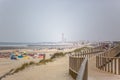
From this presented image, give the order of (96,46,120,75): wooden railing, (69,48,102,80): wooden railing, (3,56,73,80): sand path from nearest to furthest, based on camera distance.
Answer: (69,48,102,80): wooden railing
(96,46,120,75): wooden railing
(3,56,73,80): sand path

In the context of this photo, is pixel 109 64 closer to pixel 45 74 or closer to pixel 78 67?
pixel 78 67

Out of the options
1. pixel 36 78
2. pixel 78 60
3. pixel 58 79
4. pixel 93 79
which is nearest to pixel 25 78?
pixel 36 78

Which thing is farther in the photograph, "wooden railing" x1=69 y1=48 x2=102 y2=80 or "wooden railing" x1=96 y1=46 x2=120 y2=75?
"wooden railing" x1=96 y1=46 x2=120 y2=75

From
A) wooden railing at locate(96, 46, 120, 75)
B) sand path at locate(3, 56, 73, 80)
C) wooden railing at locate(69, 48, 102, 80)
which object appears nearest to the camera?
wooden railing at locate(69, 48, 102, 80)

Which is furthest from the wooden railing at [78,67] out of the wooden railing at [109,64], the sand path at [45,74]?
the wooden railing at [109,64]

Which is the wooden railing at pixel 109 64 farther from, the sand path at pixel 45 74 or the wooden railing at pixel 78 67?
the sand path at pixel 45 74

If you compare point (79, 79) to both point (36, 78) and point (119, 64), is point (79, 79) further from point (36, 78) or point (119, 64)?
point (36, 78)

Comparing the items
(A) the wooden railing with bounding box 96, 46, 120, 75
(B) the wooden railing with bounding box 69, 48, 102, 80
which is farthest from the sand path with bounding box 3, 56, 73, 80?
(A) the wooden railing with bounding box 96, 46, 120, 75

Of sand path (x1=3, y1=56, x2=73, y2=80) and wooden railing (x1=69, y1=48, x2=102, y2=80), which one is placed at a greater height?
wooden railing (x1=69, y1=48, x2=102, y2=80)

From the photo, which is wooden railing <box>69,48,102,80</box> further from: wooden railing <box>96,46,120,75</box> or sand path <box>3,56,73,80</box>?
wooden railing <box>96,46,120,75</box>

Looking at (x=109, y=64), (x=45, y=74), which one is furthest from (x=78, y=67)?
(x=45, y=74)

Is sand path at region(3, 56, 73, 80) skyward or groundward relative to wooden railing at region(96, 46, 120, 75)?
groundward

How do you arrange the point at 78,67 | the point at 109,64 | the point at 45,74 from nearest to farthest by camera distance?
the point at 78,67 < the point at 109,64 < the point at 45,74

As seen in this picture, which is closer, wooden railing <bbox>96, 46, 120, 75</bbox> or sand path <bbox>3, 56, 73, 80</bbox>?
wooden railing <bbox>96, 46, 120, 75</bbox>
